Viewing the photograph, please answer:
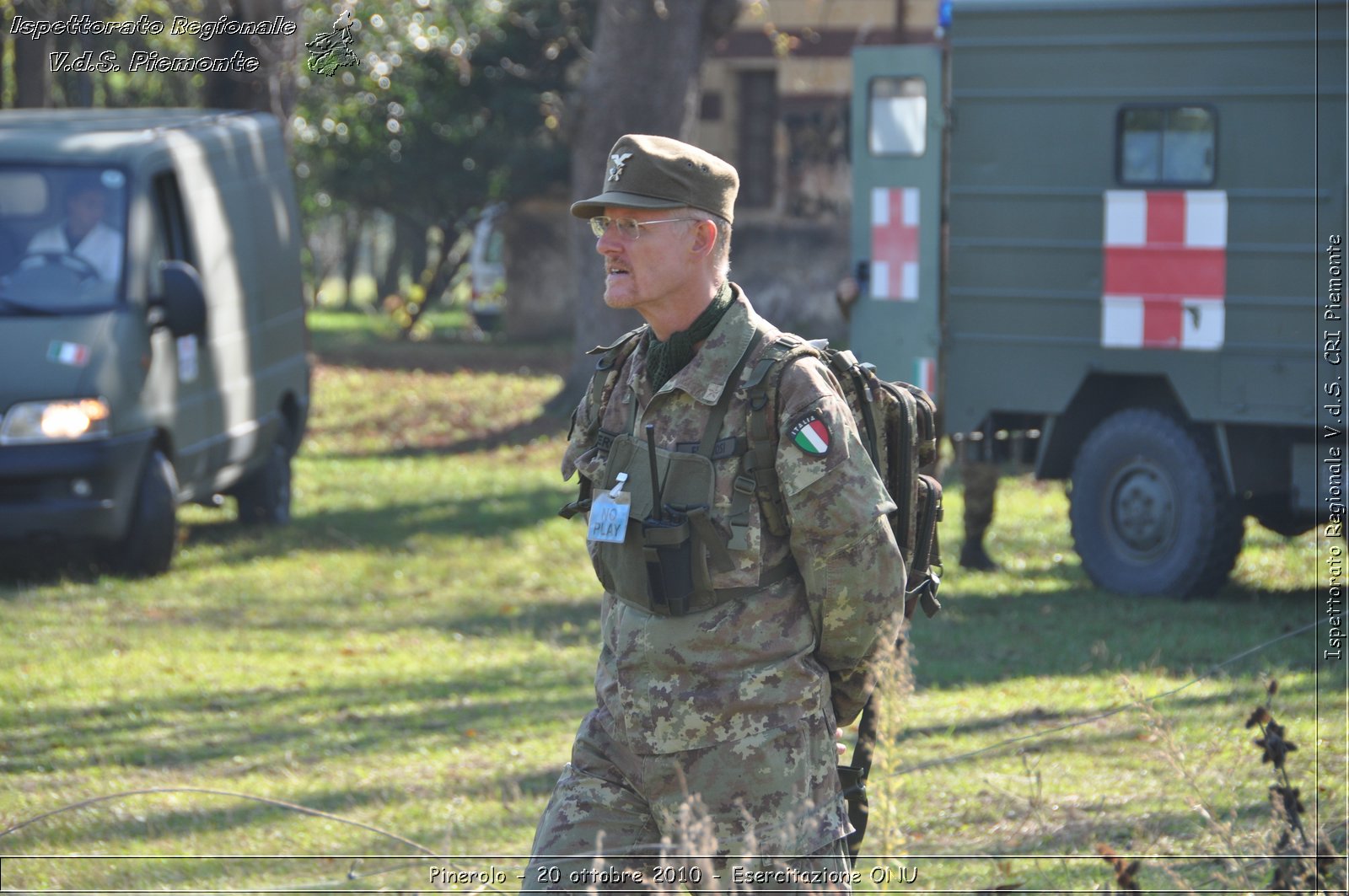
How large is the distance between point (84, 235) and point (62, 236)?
0.42ft

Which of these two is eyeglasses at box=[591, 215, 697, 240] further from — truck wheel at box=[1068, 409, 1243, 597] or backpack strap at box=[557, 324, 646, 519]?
truck wheel at box=[1068, 409, 1243, 597]

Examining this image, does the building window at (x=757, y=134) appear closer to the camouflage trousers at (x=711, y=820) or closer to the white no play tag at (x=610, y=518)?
the white no play tag at (x=610, y=518)

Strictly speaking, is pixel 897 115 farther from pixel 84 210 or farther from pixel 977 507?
pixel 84 210

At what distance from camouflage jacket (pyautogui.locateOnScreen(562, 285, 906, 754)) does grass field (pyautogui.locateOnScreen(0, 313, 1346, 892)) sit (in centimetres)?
44

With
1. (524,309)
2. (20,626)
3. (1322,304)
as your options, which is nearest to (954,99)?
(1322,304)

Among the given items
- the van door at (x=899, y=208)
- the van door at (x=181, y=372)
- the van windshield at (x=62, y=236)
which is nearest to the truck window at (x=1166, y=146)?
the van door at (x=899, y=208)

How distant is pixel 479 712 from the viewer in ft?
23.6

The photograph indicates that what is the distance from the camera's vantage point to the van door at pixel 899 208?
31.9 ft

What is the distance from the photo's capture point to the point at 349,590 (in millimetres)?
9805

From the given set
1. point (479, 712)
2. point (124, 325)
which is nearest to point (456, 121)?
point (124, 325)

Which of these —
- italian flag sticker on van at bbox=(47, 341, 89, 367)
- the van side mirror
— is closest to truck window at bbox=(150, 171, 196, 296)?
the van side mirror

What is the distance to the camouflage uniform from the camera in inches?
126

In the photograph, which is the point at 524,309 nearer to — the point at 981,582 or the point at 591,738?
the point at 981,582

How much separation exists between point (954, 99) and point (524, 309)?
53.4ft
